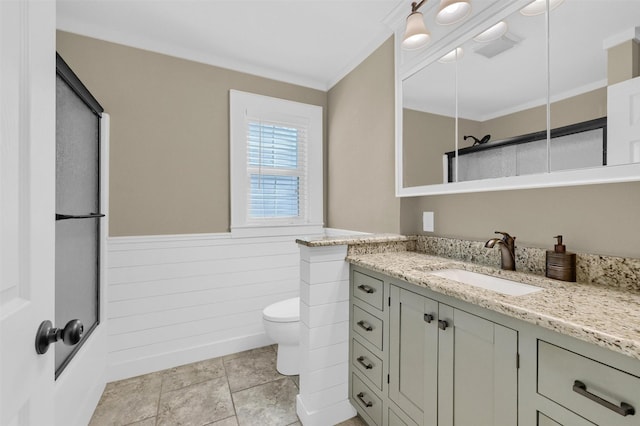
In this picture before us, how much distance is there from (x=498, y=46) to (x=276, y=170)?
6.27 feet

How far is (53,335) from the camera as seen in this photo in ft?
1.98

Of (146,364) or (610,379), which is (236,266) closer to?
(146,364)

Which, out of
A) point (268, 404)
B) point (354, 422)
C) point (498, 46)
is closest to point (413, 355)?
point (354, 422)

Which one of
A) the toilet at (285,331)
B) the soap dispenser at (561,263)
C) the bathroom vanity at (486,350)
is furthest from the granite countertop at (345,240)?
the soap dispenser at (561,263)

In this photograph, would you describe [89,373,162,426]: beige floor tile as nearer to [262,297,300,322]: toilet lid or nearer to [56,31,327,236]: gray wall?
[262,297,300,322]: toilet lid

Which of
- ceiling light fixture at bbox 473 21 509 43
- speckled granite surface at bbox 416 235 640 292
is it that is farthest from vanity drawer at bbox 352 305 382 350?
ceiling light fixture at bbox 473 21 509 43

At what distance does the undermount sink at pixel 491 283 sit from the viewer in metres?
1.24

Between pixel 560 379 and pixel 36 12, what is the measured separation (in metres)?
1.54

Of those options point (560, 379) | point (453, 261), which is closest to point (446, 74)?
point (453, 261)

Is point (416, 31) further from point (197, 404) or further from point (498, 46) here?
point (197, 404)

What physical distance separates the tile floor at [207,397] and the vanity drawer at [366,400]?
15 cm

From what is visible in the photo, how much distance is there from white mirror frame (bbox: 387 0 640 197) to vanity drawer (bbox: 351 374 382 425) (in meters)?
1.20

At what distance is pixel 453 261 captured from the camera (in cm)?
162

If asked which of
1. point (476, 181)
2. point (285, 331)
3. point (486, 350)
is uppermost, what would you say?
point (476, 181)
